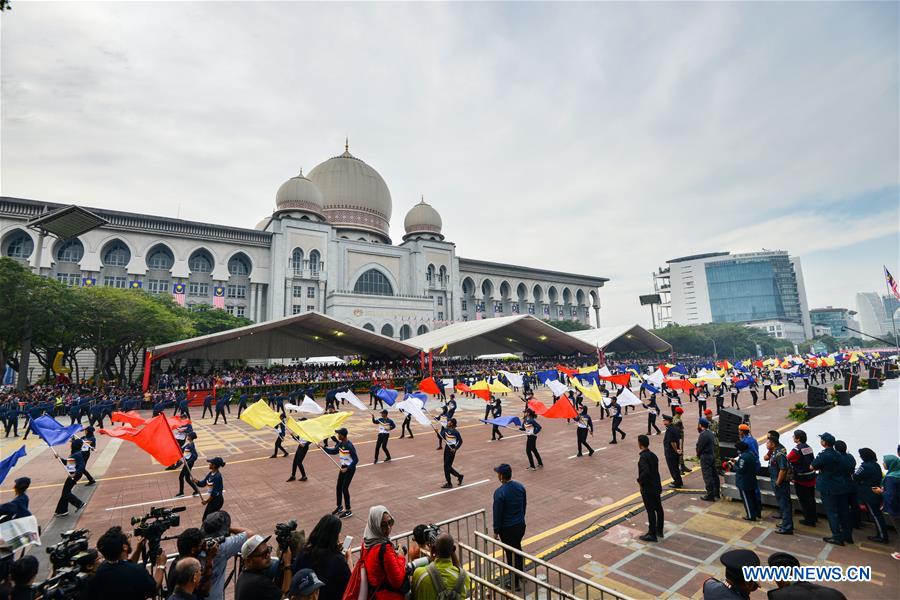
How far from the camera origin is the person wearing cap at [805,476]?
7.62 meters

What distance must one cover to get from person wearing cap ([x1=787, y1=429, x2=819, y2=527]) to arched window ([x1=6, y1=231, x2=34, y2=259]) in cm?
6591

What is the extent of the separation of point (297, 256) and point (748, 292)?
151 metres

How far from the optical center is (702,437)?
9.35 metres

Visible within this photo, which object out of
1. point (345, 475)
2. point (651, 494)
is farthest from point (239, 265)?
point (651, 494)

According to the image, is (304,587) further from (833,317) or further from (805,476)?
(833,317)

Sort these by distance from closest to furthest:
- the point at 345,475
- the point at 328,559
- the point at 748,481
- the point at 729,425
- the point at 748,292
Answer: the point at 328,559
the point at 748,481
the point at 345,475
the point at 729,425
the point at 748,292

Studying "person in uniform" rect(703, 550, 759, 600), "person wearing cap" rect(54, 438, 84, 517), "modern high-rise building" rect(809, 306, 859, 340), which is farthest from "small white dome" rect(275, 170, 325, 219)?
"modern high-rise building" rect(809, 306, 859, 340)

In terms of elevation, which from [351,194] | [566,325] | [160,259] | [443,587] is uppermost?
[351,194]

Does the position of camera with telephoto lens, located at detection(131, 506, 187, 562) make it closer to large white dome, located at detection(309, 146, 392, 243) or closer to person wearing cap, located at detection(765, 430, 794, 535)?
person wearing cap, located at detection(765, 430, 794, 535)

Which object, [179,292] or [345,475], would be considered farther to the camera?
[179,292]

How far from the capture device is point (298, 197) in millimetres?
59281

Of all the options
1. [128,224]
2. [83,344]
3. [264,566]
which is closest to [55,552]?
[264,566]

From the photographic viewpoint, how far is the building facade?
160 feet

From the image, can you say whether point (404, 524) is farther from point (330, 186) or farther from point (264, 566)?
point (330, 186)
